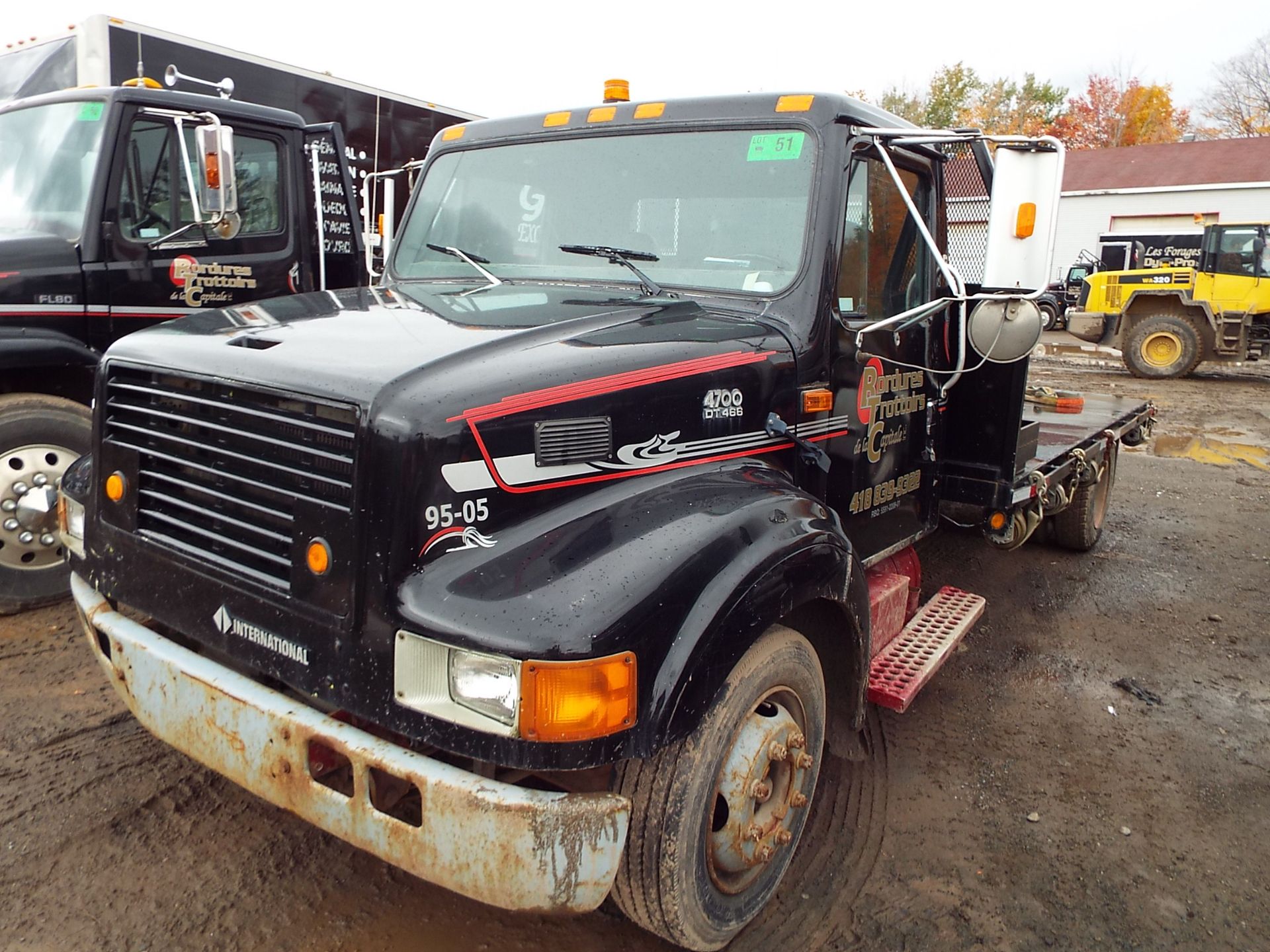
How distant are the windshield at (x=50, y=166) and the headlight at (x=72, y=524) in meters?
2.38

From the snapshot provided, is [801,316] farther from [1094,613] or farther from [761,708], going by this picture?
[1094,613]

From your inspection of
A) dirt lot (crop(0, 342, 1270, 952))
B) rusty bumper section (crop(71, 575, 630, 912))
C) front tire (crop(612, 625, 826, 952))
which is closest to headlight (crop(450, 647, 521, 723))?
rusty bumper section (crop(71, 575, 630, 912))

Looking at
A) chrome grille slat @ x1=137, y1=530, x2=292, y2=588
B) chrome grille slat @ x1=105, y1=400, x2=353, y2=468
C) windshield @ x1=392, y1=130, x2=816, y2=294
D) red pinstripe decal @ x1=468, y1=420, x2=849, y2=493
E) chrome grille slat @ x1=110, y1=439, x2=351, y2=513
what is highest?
windshield @ x1=392, y1=130, x2=816, y2=294

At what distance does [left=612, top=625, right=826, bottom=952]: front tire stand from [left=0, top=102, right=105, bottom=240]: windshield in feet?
13.8

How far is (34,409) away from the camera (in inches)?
177

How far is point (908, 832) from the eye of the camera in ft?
10.5

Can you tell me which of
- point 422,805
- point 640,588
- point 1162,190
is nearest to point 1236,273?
point 1162,190

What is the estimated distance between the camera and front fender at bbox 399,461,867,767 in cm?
198

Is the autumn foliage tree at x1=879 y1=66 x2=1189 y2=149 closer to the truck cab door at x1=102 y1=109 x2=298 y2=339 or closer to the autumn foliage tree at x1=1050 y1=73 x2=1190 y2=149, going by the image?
the autumn foliage tree at x1=1050 y1=73 x2=1190 y2=149

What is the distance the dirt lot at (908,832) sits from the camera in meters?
2.64

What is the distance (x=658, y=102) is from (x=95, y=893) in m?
3.06

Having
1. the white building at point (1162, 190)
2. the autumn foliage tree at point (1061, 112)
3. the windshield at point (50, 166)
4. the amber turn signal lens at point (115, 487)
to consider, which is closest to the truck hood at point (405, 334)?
the amber turn signal lens at point (115, 487)

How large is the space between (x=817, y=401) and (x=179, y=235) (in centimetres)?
370

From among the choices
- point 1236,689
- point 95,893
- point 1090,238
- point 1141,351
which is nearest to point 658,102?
point 95,893
